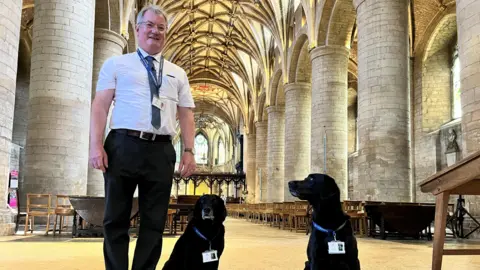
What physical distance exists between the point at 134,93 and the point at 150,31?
369 mm

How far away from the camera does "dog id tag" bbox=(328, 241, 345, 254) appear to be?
274cm

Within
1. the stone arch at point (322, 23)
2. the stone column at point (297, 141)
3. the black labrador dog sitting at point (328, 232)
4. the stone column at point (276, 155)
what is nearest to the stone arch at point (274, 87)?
the stone column at point (276, 155)

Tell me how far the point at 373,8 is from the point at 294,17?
10.7 m

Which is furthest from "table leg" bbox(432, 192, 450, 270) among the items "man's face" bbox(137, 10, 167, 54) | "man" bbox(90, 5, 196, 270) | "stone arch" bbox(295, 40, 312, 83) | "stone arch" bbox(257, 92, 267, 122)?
"stone arch" bbox(257, 92, 267, 122)

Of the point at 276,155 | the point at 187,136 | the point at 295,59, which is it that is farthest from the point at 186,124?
the point at 276,155

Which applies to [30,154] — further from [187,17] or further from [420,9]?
[187,17]

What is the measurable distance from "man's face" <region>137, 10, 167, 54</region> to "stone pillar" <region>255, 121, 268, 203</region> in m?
28.1

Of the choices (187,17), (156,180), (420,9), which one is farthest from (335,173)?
(187,17)

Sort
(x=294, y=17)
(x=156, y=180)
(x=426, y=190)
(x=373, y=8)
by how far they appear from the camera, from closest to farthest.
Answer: (x=156, y=180), (x=426, y=190), (x=373, y=8), (x=294, y=17)

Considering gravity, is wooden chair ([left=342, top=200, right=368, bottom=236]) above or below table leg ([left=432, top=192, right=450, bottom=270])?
below

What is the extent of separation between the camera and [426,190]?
3309 mm

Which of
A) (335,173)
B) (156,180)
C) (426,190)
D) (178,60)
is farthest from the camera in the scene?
(178,60)

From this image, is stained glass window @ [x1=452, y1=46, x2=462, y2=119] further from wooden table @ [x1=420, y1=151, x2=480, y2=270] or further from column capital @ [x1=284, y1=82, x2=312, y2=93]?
wooden table @ [x1=420, y1=151, x2=480, y2=270]

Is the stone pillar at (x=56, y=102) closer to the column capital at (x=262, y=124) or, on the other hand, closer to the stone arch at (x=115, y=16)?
the stone arch at (x=115, y=16)
